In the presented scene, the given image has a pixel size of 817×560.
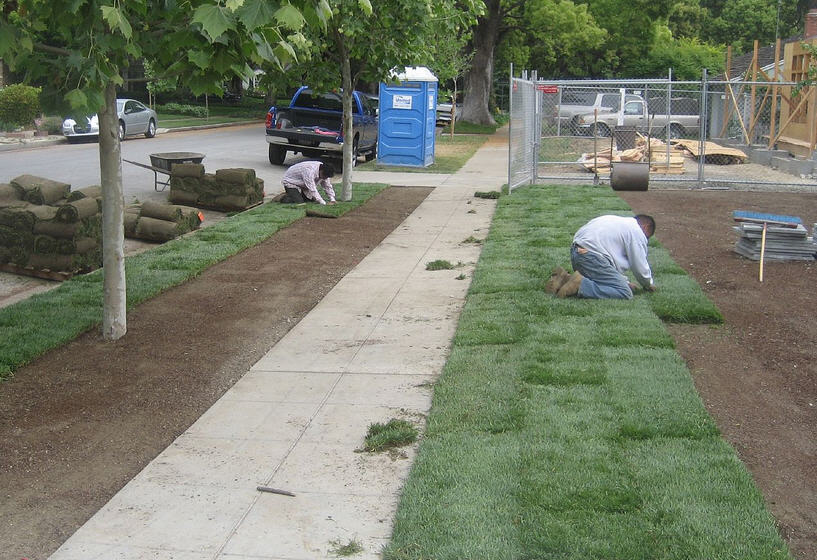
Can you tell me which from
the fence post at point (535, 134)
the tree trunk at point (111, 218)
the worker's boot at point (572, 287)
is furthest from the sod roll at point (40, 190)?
the fence post at point (535, 134)

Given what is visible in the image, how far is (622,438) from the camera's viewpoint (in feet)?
17.9

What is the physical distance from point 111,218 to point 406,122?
16.6 meters

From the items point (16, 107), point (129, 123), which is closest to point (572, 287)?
point (129, 123)

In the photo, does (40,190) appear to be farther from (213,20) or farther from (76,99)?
(213,20)

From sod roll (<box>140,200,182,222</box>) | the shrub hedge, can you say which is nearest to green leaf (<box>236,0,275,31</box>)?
sod roll (<box>140,200,182,222</box>)

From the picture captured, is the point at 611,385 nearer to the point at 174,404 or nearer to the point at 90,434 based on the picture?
the point at 174,404

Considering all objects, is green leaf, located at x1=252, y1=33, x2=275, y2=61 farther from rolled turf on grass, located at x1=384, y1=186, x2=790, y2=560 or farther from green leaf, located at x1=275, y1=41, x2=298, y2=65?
rolled turf on grass, located at x1=384, y1=186, x2=790, y2=560

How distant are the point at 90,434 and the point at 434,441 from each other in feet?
7.53

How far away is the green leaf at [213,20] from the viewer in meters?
5.02

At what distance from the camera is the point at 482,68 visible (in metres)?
41.3

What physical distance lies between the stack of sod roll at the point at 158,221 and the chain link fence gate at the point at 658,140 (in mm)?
6493

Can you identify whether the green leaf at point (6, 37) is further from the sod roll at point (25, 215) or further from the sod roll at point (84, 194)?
the sod roll at point (84, 194)

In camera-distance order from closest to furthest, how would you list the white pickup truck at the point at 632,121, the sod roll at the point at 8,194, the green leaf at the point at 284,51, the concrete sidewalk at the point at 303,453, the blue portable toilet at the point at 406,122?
1. the concrete sidewalk at the point at 303,453
2. the green leaf at the point at 284,51
3. the sod roll at the point at 8,194
4. the blue portable toilet at the point at 406,122
5. the white pickup truck at the point at 632,121

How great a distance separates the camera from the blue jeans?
28.5 ft
